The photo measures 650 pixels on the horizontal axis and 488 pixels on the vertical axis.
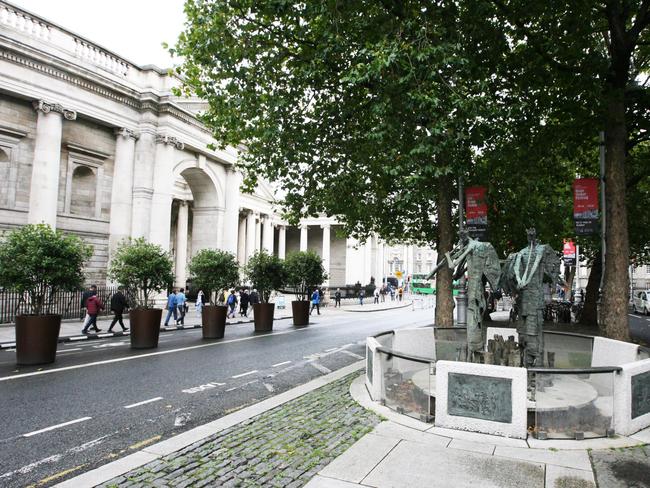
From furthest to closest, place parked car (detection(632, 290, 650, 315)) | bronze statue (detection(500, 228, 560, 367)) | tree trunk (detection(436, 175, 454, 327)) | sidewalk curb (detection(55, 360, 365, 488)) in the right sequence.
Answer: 1. parked car (detection(632, 290, 650, 315))
2. tree trunk (detection(436, 175, 454, 327))
3. bronze statue (detection(500, 228, 560, 367))
4. sidewalk curb (detection(55, 360, 365, 488))

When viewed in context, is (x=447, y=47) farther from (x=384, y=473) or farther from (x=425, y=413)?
(x=384, y=473)

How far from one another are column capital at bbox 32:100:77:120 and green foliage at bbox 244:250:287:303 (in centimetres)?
1243

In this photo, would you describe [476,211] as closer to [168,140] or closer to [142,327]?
[142,327]

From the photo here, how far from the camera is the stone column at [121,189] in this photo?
26297 millimetres

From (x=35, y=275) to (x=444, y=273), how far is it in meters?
11.0

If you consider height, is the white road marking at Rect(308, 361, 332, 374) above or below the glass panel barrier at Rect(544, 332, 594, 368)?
below

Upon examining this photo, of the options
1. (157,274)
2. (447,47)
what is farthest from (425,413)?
(157,274)

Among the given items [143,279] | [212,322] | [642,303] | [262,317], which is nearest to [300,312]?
[262,317]

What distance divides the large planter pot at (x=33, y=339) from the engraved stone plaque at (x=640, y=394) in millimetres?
11977

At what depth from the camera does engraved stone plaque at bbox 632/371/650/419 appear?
575cm

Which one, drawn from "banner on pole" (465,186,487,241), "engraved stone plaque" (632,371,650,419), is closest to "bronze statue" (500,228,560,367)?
"engraved stone plaque" (632,371,650,419)

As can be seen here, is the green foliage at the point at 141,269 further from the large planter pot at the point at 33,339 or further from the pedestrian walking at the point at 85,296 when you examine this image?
the pedestrian walking at the point at 85,296

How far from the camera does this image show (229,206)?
115 ft

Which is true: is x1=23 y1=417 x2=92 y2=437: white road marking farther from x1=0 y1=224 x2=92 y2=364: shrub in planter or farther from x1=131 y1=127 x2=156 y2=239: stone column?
x1=131 y1=127 x2=156 y2=239: stone column
